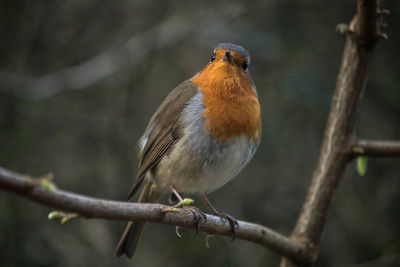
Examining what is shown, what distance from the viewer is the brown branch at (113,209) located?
1378 mm

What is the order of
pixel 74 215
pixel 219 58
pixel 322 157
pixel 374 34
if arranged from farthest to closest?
1. pixel 219 58
2. pixel 322 157
3. pixel 374 34
4. pixel 74 215

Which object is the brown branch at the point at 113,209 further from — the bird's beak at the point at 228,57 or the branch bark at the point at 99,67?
the branch bark at the point at 99,67

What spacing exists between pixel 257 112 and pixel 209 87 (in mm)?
379

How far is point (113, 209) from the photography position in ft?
5.58

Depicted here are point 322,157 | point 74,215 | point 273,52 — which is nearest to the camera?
point 74,215

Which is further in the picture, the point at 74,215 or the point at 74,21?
the point at 74,21

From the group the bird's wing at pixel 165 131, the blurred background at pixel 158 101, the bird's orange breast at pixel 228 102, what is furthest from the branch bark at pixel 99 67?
the bird's orange breast at pixel 228 102

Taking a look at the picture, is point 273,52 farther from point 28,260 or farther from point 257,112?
point 28,260

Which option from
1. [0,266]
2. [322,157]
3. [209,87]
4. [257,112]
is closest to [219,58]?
[209,87]

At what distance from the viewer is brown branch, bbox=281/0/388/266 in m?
3.06

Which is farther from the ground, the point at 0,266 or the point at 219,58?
the point at 219,58

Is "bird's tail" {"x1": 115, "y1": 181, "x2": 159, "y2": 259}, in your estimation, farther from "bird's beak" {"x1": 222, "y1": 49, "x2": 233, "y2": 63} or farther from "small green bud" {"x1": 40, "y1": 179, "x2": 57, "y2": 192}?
"small green bud" {"x1": 40, "y1": 179, "x2": 57, "y2": 192}

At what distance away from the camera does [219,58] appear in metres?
3.58

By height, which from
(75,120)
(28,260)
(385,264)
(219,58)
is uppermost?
(219,58)
